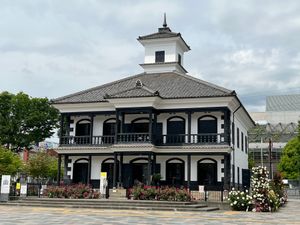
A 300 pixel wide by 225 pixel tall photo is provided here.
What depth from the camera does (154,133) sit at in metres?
30.8

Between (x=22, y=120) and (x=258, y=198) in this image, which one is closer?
(x=258, y=198)

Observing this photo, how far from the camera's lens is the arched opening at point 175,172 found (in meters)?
30.8

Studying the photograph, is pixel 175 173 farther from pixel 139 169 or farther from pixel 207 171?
pixel 139 169

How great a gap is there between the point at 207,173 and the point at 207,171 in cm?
14

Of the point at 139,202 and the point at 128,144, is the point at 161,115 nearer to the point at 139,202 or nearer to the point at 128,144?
the point at 128,144

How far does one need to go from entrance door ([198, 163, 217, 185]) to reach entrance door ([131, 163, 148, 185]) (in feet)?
13.2

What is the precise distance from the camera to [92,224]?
1555 centimetres

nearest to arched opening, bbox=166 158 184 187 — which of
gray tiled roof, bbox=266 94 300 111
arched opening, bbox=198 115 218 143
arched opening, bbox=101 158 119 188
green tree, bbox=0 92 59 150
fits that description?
arched opening, bbox=198 115 218 143

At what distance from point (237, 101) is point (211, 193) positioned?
6.82 meters

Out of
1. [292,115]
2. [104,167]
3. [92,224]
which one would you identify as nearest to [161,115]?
[104,167]

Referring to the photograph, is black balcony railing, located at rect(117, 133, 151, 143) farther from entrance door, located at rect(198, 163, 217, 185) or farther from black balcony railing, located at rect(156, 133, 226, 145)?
entrance door, located at rect(198, 163, 217, 185)

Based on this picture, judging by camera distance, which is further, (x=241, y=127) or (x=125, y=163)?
(x=241, y=127)

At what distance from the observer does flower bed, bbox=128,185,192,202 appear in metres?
25.2

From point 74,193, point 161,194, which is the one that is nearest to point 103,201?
point 74,193
